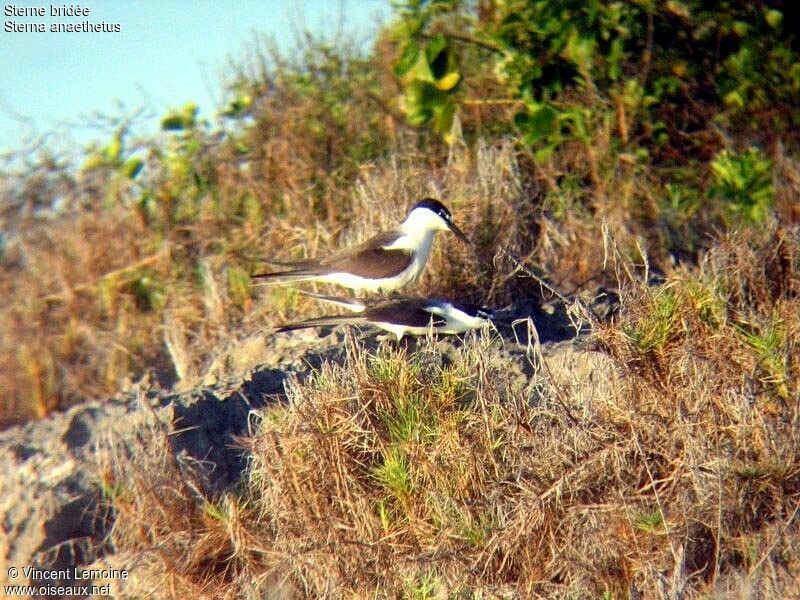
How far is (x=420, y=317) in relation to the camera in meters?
A: 6.26

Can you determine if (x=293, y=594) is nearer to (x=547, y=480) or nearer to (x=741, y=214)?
(x=547, y=480)

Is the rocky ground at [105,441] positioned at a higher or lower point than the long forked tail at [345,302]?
lower

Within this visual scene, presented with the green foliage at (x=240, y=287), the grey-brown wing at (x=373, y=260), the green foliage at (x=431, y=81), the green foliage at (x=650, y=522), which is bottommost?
the green foliage at (x=240, y=287)

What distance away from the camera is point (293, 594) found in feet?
16.7

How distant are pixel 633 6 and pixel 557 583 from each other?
6.15 metres

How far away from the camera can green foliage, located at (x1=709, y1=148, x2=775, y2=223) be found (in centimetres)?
877

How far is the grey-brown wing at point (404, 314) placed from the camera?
625cm

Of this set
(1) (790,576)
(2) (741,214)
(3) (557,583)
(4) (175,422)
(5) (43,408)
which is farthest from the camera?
(5) (43,408)

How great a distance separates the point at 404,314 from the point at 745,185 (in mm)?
3774

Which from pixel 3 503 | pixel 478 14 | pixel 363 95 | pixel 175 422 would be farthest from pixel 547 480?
pixel 478 14

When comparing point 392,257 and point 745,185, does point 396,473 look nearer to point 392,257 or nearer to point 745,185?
point 392,257

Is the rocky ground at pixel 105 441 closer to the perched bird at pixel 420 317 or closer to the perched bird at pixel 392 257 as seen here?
the perched bird at pixel 420 317

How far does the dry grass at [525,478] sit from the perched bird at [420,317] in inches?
23.7

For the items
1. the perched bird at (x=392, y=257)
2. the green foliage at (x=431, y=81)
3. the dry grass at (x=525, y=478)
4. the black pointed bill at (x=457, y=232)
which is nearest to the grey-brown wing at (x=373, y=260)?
the perched bird at (x=392, y=257)
